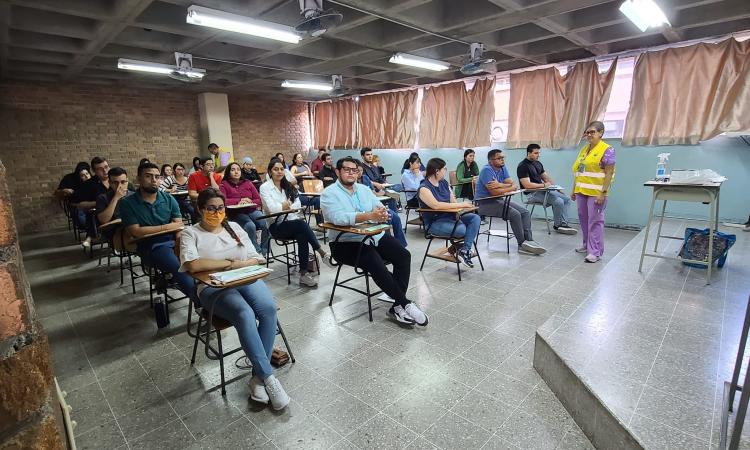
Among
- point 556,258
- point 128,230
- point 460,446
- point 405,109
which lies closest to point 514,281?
point 556,258

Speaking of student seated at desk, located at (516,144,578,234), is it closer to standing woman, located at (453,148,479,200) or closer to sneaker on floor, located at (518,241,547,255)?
standing woman, located at (453,148,479,200)

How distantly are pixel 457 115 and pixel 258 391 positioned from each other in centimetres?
685

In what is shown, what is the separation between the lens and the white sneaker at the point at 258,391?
2.14m

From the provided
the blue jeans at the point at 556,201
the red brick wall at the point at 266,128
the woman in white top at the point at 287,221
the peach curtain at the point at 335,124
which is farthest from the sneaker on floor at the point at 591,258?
the red brick wall at the point at 266,128

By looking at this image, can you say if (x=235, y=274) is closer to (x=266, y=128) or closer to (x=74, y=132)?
(x=74, y=132)

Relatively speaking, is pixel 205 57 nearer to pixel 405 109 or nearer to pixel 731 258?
pixel 405 109

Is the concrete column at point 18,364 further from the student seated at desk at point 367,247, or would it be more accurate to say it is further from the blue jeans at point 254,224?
the blue jeans at point 254,224

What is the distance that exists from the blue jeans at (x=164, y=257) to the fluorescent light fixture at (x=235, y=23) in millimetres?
2071

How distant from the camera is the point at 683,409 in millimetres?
1788

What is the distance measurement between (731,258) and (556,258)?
5.25 feet

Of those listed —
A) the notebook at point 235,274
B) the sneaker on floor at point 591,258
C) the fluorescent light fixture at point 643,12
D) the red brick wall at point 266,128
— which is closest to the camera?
the notebook at point 235,274

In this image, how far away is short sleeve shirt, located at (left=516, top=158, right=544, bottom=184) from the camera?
5551 mm

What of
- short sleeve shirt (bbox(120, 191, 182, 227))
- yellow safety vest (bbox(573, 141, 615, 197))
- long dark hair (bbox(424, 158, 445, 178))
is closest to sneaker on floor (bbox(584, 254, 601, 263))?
yellow safety vest (bbox(573, 141, 615, 197))

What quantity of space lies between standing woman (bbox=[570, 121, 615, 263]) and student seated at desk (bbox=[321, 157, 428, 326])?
2.38 m
